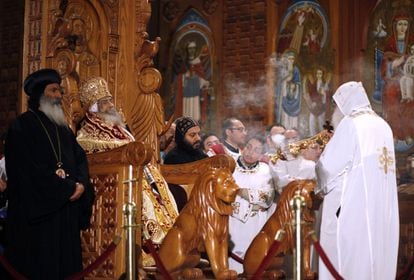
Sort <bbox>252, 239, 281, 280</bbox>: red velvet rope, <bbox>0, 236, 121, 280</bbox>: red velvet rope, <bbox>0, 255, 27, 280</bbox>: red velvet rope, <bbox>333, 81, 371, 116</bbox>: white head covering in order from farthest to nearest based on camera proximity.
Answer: <bbox>333, 81, 371, 116</bbox>: white head covering, <bbox>0, 255, 27, 280</bbox>: red velvet rope, <bbox>0, 236, 121, 280</bbox>: red velvet rope, <bbox>252, 239, 281, 280</bbox>: red velvet rope

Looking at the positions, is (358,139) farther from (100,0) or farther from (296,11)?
(296,11)

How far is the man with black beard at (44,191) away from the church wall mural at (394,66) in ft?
19.2

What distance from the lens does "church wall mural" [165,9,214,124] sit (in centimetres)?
1441

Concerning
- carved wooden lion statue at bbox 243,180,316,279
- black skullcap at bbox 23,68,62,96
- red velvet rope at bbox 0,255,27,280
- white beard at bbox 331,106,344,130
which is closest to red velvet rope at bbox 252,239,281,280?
carved wooden lion statue at bbox 243,180,316,279

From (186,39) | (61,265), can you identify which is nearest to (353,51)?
(186,39)

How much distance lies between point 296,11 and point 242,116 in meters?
1.68

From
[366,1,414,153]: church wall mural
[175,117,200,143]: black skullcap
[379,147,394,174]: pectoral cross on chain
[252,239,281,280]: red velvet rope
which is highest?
[366,1,414,153]: church wall mural

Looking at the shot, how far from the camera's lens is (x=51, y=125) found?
7.57 m

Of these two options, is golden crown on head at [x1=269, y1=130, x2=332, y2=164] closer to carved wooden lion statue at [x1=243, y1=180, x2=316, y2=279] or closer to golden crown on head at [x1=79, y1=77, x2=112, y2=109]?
carved wooden lion statue at [x1=243, y1=180, x2=316, y2=279]

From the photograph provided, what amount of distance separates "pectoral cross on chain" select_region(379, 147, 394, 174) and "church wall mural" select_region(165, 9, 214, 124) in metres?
6.59

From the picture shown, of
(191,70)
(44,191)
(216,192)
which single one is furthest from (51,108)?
(191,70)

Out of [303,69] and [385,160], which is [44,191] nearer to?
[385,160]

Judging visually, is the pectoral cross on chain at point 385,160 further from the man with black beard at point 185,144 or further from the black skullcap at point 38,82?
the black skullcap at point 38,82

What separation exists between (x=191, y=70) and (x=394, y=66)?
3.43m
